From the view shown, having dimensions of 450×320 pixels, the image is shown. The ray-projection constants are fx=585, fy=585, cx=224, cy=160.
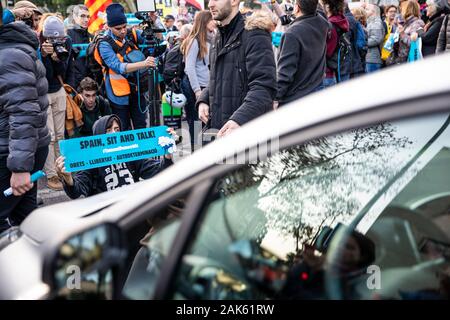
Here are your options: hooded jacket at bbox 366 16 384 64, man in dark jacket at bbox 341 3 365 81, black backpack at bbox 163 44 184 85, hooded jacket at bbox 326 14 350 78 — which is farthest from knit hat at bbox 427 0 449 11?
black backpack at bbox 163 44 184 85

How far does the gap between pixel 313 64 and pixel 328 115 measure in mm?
3302

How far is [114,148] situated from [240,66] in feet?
3.51

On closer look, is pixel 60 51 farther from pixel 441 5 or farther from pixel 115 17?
pixel 441 5

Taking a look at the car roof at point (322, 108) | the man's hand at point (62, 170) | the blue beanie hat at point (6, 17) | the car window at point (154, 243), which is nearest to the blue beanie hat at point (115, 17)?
the blue beanie hat at point (6, 17)

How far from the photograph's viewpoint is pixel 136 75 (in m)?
6.94

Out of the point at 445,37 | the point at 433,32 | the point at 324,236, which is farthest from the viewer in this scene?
the point at 433,32

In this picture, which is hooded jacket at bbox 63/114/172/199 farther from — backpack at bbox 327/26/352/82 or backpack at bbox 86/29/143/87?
backpack at bbox 327/26/352/82

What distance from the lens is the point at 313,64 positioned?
4551 millimetres

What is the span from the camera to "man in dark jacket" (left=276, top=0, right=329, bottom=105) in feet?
14.6

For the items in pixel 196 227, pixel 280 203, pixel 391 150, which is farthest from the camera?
pixel 280 203

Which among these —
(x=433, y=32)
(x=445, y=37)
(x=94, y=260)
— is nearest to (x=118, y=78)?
(x=445, y=37)

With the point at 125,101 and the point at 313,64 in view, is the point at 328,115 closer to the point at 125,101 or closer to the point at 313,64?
the point at 313,64

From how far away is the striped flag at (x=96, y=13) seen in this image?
9172mm

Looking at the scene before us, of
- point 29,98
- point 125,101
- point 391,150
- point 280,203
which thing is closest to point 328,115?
point 391,150
